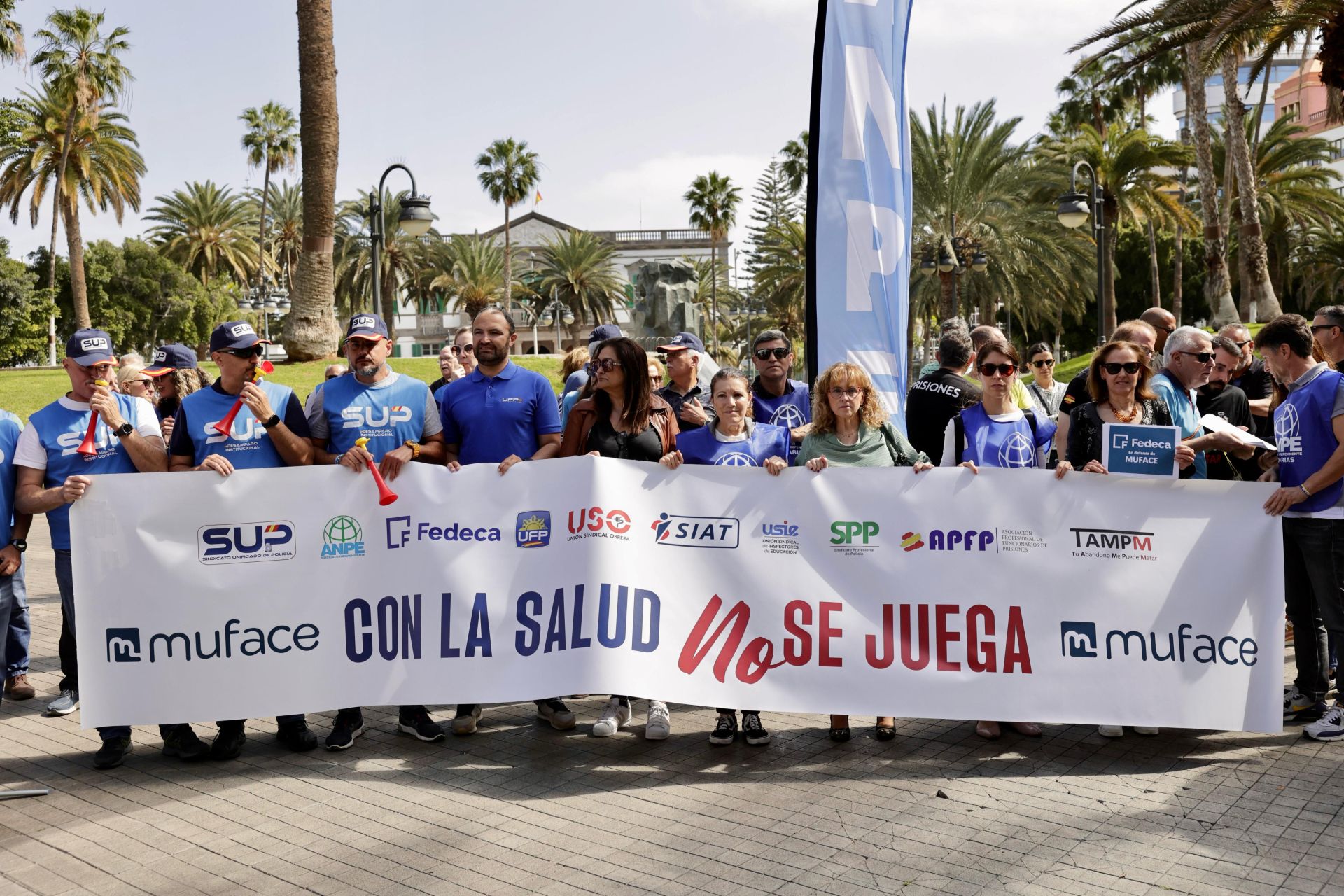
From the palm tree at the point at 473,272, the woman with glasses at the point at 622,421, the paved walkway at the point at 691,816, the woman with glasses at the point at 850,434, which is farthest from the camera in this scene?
the palm tree at the point at 473,272

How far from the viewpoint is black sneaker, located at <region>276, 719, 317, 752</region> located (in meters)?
5.84

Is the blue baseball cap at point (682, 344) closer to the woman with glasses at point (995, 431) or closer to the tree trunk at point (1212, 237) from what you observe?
the woman with glasses at point (995, 431)

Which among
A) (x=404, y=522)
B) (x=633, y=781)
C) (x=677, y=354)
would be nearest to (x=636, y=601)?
(x=633, y=781)

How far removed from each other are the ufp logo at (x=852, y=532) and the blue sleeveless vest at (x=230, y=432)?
2.75m

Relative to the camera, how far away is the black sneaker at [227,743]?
5.74m

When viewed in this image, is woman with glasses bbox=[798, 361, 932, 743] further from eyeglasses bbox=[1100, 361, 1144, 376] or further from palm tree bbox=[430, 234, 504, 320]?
palm tree bbox=[430, 234, 504, 320]

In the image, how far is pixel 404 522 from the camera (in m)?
5.77

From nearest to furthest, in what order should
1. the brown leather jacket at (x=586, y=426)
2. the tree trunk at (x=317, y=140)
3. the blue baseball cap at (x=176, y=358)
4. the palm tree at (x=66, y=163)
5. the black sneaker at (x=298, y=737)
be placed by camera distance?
the black sneaker at (x=298, y=737), the brown leather jacket at (x=586, y=426), the blue baseball cap at (x=176, y=358), the tree trunk at (x=317, y=140), the palm tree at (x=66, y=163)

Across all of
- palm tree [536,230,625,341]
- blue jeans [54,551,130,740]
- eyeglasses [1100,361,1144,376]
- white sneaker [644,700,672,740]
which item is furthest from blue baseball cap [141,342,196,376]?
palm tree [536,230,625,341]

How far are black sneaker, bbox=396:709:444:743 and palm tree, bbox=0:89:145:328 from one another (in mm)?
37980

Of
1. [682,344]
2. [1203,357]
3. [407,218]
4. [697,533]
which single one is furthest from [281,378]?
[1203,357]

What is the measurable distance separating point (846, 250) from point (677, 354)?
1292mm

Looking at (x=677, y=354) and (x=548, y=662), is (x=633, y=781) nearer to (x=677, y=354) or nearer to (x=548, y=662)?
(x=548, y=662)

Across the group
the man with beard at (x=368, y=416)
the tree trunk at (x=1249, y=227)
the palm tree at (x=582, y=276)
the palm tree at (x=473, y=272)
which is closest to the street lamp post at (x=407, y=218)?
the man with beard at (x=368, y=416)
